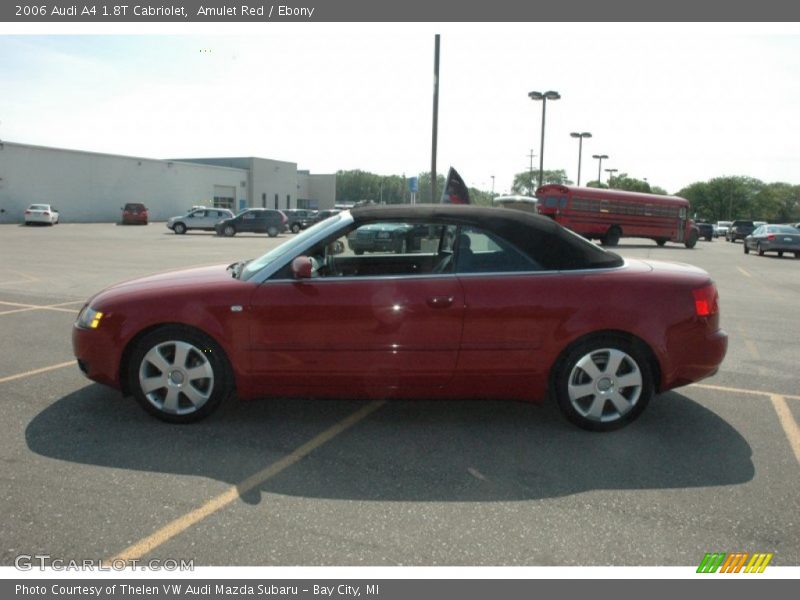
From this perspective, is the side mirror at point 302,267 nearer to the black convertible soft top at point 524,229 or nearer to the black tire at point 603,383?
the black convertible soft top at point 524,229

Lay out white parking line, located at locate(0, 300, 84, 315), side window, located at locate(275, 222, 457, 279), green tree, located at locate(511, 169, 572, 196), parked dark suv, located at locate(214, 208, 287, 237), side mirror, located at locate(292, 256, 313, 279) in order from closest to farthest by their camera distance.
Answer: side mirror, located at locate(292, 256, 313, 279) → side window, located at locate(275, 222, 457, 279) → white parking line, located at locate(0, 300, 84, 315) → parked dark suv, located at locate(214, 208, 287, 237) → green tree, located at locate(511, 169, 572, 196)

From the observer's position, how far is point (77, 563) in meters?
2.80

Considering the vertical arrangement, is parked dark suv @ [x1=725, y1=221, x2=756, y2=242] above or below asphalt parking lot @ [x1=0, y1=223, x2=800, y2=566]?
above

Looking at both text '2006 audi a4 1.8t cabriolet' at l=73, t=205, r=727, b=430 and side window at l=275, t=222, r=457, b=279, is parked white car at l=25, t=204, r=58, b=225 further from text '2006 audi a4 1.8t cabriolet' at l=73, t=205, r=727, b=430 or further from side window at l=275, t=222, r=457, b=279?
side window at l=275, t=222, r=457, b=279

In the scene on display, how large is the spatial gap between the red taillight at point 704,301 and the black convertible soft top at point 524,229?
551 mm

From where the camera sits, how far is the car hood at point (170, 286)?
4426 millimetres

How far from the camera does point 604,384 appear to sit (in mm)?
4359

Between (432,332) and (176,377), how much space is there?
5.74 ft

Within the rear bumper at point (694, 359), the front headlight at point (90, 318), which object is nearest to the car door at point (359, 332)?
the front headlight at point (90, 318)

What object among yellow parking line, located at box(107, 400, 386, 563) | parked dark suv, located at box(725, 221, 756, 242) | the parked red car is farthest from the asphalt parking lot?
parked dark suv, located at box(725, 221, 756, 242)

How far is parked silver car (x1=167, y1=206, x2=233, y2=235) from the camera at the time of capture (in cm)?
3769

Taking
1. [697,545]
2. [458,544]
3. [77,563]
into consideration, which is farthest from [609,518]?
[77,563]

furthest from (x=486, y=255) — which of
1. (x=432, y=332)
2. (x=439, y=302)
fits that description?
(x=432, y=332)

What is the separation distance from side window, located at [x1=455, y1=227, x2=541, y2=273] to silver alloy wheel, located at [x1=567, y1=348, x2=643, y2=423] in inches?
28.6
